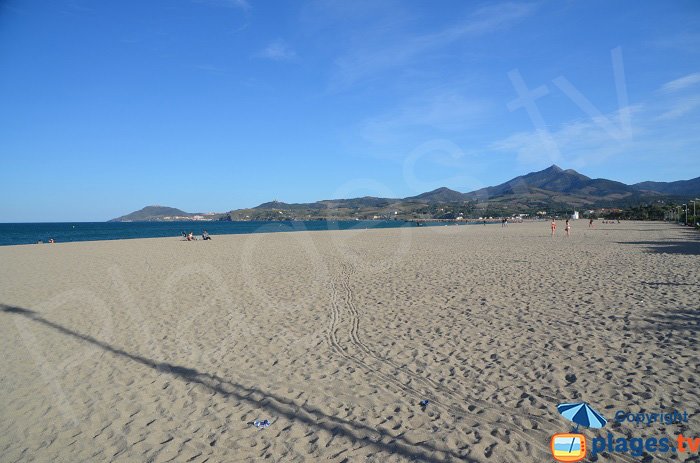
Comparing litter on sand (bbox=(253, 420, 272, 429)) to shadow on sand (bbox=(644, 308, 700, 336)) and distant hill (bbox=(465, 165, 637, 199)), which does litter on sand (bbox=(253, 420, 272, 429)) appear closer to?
shadow on sand (bbox=(644, 308, 700, 336))

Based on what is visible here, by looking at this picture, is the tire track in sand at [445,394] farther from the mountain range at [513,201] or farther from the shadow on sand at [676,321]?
the mountain range at [513,201]

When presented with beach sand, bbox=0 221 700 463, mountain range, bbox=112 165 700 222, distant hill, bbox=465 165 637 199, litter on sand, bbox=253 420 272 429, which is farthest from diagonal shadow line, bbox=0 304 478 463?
distant hill, bbox=465 165 637 199

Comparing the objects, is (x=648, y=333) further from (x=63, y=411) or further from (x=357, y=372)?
(x=63, y=411)

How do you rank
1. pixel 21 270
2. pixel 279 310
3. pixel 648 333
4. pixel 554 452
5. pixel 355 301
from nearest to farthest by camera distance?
pixel 554 452
pixel 648 333
pixel 279 310
pixel 355 301
pixel 21 270

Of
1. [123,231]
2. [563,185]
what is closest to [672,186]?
[563,185]

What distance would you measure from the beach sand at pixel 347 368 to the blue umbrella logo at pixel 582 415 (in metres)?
0.08

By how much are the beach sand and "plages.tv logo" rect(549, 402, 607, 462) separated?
0.08 meters

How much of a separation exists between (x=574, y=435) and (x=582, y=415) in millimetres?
367

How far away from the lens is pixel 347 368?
17.3ft

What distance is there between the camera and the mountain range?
121 m

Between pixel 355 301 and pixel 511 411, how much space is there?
5528 millimetres

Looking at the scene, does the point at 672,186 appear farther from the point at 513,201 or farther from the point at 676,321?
the point at 676,321

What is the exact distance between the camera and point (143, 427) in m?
4.11

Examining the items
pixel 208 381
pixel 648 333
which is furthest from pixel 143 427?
pixel 648 333
